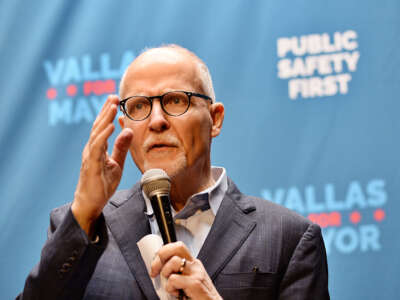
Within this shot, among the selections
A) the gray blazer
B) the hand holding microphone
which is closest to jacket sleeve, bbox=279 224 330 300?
the gray blazer

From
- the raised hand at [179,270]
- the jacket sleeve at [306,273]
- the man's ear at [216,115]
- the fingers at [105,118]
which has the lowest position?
the jacket sleeve at [306,273]

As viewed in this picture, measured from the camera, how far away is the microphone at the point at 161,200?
1302mm

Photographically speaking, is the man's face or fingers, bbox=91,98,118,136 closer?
fingers, bbox=91,98,118,136

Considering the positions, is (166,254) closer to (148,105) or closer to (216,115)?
(148,105)

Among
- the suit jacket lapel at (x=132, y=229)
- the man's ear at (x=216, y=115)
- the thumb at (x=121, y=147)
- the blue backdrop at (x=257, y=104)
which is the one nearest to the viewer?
the thumb at (x=121, y=147)

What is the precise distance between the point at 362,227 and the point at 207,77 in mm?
1106

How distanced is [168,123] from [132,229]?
0.38 meters

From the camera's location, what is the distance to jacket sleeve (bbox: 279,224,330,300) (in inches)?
65.8

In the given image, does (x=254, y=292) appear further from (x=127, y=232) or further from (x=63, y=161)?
(x=63, y=161)

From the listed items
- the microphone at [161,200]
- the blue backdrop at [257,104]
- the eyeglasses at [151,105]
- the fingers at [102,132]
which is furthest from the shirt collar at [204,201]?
the blue backdrop at [257,104]

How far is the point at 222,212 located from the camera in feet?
5.92

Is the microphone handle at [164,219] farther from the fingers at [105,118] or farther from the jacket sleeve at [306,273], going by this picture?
the jacket sleeve at [306,273]

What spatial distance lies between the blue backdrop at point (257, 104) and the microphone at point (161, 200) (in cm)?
129

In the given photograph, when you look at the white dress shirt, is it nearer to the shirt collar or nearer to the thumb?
the shirt collar
